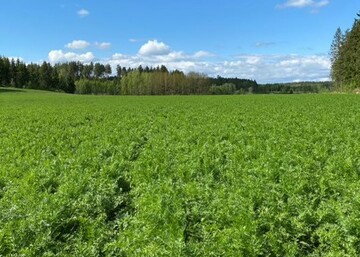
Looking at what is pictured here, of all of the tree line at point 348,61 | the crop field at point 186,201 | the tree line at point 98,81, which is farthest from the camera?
the tree line at point 98,81

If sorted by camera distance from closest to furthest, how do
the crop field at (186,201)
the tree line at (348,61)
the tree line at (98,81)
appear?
the crop field at (186,201) → the tree line at (348,61) → the tree line at (98,81)

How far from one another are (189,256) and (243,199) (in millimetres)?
1828

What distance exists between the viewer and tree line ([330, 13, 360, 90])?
72938mm

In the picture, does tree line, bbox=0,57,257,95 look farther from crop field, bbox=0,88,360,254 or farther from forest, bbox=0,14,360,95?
crop field, bbox=0,88,360,254

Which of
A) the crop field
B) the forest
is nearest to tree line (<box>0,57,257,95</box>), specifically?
the forest

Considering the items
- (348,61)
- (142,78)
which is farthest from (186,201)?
(142,78)

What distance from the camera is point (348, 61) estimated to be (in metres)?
76.4

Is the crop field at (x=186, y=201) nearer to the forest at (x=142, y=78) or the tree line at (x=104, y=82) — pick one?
the forest at (x=142, y=78)

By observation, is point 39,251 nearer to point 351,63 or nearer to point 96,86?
point 351,63

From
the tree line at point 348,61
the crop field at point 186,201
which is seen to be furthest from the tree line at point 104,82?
the crop field at point 186,201

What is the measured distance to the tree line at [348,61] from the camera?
239 feet

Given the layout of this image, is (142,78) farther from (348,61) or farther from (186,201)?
(186,201)

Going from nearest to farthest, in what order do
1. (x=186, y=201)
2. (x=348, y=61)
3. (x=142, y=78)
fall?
1. (x=186, y=201)
2. (x=348, y=61)
3. (x=142, y=78)

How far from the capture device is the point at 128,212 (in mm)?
6809
